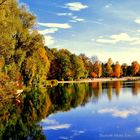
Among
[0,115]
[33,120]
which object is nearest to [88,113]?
[33,120]

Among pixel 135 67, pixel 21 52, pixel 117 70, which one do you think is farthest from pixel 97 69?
pixel 21 52

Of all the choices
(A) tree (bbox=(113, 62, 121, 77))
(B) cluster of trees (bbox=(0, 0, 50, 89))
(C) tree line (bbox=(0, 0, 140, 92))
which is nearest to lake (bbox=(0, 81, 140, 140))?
(C) tree line (bbox=(0, 0, 140, 92))

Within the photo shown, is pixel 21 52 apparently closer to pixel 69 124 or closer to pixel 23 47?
pixel 23 47

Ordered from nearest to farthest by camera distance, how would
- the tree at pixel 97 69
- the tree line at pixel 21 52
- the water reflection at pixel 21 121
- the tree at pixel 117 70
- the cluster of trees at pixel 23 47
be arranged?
1. the water reflection at pixel 21 121
2. the tree line at pixel 21 52
3. the cluster of trees at pixel 23 47
4. the tree at pixel 97 69
5. the tree at pixel 117 70

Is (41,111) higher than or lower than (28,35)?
lower

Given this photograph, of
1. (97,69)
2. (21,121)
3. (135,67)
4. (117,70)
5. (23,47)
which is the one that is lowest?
(21,121)

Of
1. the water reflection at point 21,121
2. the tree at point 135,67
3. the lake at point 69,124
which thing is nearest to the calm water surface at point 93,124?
the lake at point 69,124

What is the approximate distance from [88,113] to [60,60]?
77.3 meters

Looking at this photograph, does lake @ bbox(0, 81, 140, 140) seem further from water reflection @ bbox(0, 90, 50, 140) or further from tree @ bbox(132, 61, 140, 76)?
tree @ bbox(132, 61, 140, 76)

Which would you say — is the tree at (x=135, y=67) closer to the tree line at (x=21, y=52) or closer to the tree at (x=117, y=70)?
the tree at (x=117, y=70)

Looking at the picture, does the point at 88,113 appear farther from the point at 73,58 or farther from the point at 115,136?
the point at 73,58

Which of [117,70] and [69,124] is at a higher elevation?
[117,70]

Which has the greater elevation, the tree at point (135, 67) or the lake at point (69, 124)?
the tree at point (135, 67)

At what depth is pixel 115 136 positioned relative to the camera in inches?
728
